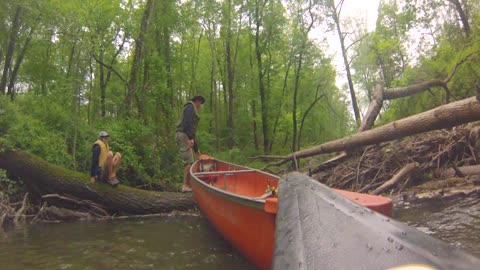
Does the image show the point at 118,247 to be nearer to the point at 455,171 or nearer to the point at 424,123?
the point at 424,123

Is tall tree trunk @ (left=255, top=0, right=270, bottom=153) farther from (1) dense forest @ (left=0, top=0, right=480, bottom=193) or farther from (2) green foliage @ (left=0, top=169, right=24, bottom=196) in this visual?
(2) green foliage @ (left=0, top=169, right=24, bottom=196)

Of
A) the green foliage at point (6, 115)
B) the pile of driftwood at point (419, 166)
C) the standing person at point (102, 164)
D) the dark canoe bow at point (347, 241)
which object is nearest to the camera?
the dark canoe bow at point (347, 241)

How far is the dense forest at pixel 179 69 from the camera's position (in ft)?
33.3

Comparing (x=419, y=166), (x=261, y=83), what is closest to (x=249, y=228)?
(x=419, y=166)

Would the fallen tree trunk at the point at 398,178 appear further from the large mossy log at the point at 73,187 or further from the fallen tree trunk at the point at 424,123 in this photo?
the large mossy log at the point at 73,187

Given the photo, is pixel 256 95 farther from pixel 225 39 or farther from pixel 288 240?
pixel 288 240

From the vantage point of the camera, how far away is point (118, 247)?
532 centimetres

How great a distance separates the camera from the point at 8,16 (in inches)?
596

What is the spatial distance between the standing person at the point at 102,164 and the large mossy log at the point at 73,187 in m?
0.17

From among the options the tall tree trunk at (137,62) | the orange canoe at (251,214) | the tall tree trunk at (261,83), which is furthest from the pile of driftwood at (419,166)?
the tall tree trunk at (261,83)

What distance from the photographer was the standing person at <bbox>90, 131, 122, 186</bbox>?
775cm

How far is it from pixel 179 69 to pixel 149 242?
980 centimetres

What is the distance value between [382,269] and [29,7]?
1699 cm

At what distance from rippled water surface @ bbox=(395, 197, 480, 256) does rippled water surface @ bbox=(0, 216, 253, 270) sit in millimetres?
2680
